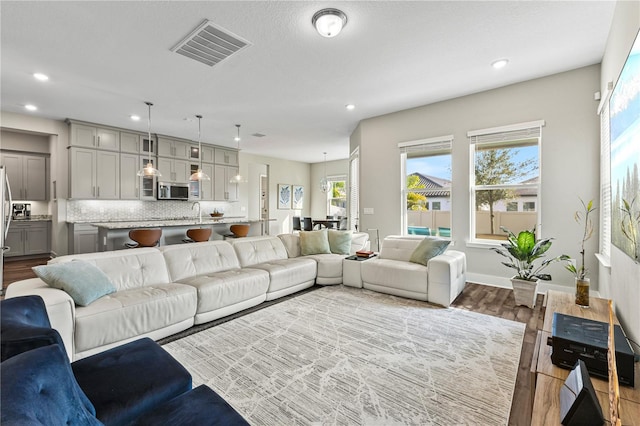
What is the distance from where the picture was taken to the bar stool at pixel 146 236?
4.52 m

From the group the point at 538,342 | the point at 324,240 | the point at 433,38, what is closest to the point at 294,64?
the point at 433,38

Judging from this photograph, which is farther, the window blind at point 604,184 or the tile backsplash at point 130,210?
the tile backsplash at point 130,210

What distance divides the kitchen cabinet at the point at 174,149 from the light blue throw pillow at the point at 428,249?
20.9ft

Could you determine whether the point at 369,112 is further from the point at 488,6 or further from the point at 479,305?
the point at 479,305

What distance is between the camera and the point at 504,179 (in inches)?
173

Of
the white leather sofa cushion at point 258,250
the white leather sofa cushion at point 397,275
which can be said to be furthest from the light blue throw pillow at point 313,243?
the white leather sofa cushion at point 397,275

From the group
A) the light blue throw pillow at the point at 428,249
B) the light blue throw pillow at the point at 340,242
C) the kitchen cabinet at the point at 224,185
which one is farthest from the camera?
the kitchen cabinet at the point at 224,185

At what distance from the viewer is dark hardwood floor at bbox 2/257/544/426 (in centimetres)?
181

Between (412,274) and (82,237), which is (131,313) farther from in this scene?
(82,237)

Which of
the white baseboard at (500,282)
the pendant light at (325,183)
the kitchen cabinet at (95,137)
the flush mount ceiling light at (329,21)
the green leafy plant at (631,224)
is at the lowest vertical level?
the white baseboard at (500,282)

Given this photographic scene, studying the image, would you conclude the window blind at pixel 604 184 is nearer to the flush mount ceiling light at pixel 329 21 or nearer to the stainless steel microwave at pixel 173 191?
the flush mount ceiling light at pixel 329 21

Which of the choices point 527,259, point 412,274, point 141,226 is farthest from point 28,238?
point 527,259

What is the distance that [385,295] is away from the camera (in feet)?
12.7

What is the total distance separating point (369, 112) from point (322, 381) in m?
4.69
